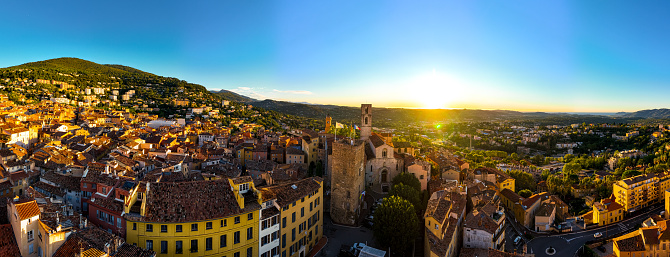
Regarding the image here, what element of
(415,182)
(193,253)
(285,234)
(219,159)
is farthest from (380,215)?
(219,159)

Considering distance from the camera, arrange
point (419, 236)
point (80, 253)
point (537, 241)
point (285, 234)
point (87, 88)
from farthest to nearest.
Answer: point (87, 88) < point (537, 241) < point (419, 236) < point (285, 234) < point (80, 253)

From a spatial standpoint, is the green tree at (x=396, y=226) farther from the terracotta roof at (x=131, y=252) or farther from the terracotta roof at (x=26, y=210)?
the terracotta roof at (x=26, y=210)

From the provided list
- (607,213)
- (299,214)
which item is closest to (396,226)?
(299,214)

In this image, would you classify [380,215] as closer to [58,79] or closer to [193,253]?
[193,253]

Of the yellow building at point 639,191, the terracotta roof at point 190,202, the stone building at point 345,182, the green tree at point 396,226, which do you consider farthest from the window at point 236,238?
the yellow building at point 639,191

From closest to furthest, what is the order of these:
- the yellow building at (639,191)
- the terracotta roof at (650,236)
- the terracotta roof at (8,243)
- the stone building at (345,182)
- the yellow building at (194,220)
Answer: the terracotta roof at (8,243) < the yellow building at (194,220) < the terracotta roof at (650,236) < the stone building at (345,182) < the yellow building at (639,191)
